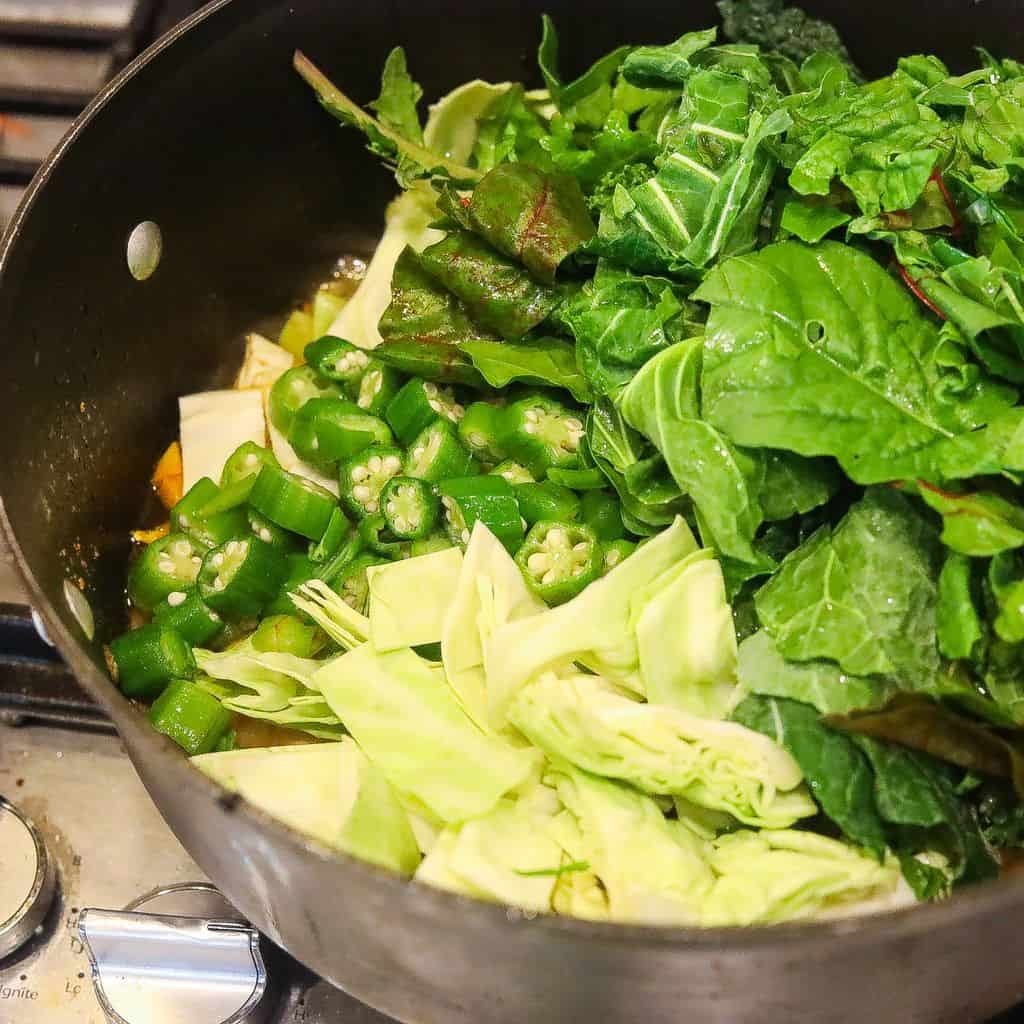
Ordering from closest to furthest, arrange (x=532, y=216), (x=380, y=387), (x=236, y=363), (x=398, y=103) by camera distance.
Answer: (x=532, y=216) < (x=380, y=387) < (x=398, y=103) < (x=236, y=363)

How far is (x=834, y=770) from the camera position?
1.50 meters

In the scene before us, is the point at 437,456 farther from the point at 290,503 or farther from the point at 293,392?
the point at 293,392

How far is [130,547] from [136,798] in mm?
551

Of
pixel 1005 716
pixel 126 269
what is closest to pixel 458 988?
pixel 1005 716

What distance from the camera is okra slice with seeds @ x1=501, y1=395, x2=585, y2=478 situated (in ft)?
6.95

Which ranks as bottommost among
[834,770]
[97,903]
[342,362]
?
[97,903]

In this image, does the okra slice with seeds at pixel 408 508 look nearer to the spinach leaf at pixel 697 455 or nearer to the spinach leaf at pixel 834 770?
the spinach leaf at pixel 697 455

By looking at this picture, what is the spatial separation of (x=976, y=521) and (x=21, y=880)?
1.79 metres

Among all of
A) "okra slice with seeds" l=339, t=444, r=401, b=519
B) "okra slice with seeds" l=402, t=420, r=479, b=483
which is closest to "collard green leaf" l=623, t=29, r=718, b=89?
"okra slice with seeds" l=402, t=420, r=479, b=483

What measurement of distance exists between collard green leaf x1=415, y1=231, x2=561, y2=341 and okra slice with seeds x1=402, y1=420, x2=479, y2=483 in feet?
0.78

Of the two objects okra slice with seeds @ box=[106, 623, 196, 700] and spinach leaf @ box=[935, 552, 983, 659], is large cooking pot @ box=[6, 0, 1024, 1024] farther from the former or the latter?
spinach leaf @ box=[935, 552, 983, 659]

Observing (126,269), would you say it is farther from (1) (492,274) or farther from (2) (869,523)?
(2) (869,523)

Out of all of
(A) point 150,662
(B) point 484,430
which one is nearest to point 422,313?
(B) point 484,430

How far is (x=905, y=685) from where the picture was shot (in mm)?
1543
